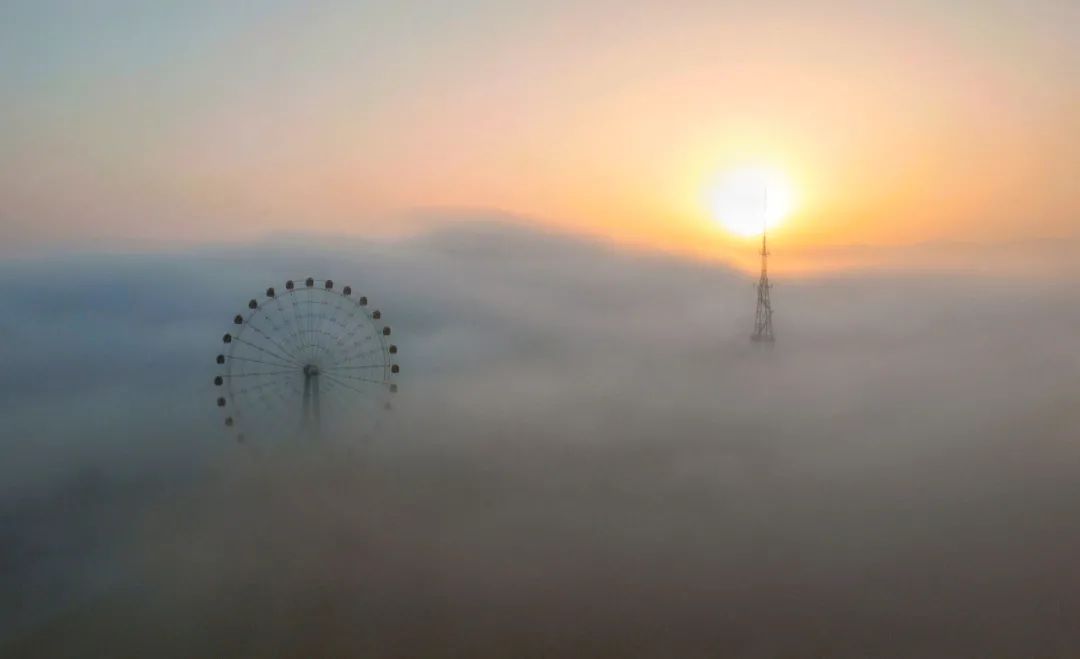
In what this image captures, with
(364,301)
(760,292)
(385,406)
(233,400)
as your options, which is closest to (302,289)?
(364,301)

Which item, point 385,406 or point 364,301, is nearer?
point 364,301

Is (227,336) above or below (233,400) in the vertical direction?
above

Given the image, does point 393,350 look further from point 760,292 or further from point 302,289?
point 760,292

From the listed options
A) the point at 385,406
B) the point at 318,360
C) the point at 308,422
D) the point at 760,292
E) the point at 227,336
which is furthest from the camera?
the point at 760,292

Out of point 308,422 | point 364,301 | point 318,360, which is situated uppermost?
point 364,301

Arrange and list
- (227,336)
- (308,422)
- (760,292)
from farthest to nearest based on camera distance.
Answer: (760,292)
(308,422)
(227,336)

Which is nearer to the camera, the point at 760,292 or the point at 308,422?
the point at 308,422

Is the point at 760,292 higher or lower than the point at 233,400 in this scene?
higher

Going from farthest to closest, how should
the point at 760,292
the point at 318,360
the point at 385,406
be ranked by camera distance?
1. the point at 760,292
2. the point at 385,406
3. the point at 318,360

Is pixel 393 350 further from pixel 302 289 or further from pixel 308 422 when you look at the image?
pixel 308 422
